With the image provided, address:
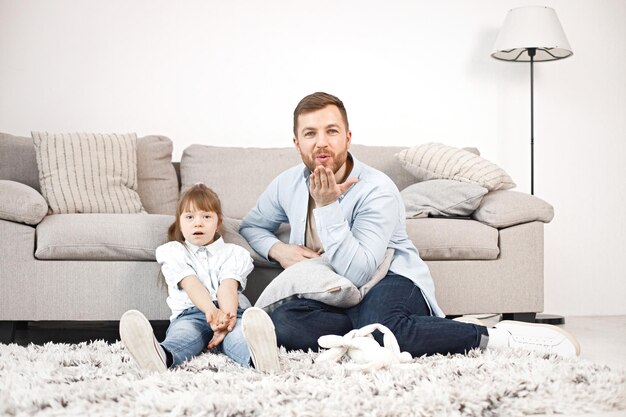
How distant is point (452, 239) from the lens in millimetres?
2977

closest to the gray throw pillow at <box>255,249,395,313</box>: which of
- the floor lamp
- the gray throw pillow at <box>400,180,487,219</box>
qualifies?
the gray throw pillow at <box>400,180,487,219</box>

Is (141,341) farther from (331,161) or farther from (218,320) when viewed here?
(331,161)

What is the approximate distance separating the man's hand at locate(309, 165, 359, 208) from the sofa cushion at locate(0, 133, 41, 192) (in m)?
1.61

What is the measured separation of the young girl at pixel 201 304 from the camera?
193cm

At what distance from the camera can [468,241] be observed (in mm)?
2990

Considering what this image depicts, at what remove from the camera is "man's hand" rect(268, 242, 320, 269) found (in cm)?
251

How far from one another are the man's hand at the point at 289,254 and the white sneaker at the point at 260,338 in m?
0.56

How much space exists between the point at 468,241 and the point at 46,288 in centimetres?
156

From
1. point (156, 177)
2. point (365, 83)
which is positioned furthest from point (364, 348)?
point (365, 83)

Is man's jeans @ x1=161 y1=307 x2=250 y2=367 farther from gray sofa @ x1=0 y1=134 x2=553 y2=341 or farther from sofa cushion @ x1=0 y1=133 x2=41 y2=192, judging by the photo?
sofa cushion @ x1=0 y1=133 x2=41 y2=192

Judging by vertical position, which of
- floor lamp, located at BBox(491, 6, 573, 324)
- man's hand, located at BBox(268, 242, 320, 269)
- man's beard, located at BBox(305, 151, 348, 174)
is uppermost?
floor lamp, located at BBox(491, 6, 573, 324)

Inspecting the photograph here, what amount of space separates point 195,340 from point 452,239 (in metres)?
1.18

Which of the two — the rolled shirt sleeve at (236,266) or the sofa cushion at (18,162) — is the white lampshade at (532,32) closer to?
the rolled shirt sleeve at (236,266)

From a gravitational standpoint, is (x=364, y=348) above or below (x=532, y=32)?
below
